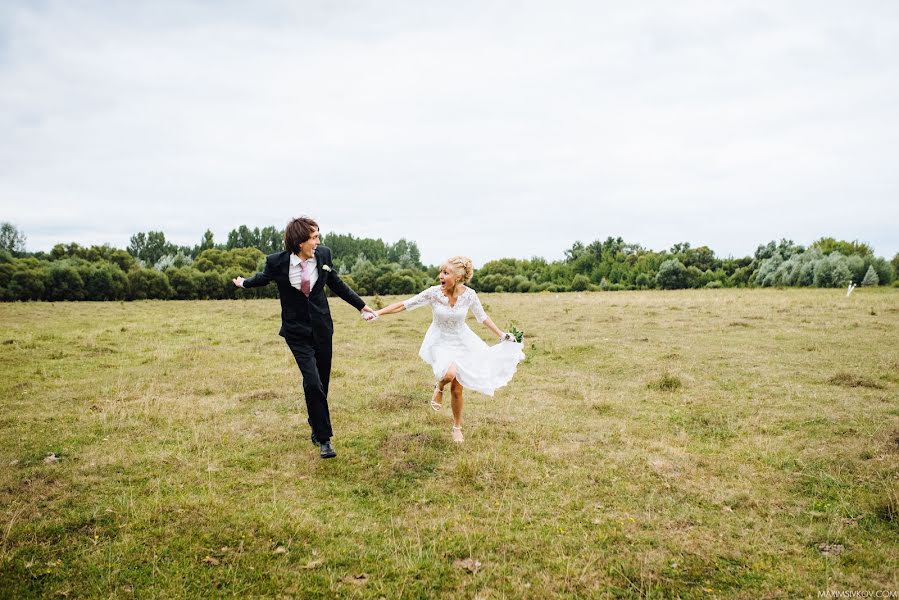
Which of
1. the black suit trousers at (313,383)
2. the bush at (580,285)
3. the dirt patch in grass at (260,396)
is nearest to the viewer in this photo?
the black suit trousers at (313,383)

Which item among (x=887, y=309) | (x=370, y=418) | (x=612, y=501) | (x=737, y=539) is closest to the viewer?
(x=737, y=539)

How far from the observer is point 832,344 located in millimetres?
17422

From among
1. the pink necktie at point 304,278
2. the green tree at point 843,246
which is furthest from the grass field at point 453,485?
the green tree at point 843,246

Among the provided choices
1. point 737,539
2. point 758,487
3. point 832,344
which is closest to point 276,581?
point 737,539

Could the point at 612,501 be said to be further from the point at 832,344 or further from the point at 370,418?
the point at 832,344

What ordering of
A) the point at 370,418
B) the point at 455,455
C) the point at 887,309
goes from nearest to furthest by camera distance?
the point at 455,455, the point at 370,418, the point at 887,309

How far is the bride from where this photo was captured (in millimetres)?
8281

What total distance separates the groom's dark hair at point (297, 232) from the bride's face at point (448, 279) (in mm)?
2155

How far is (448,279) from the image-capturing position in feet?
27.5

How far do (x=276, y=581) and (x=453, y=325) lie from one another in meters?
4.69

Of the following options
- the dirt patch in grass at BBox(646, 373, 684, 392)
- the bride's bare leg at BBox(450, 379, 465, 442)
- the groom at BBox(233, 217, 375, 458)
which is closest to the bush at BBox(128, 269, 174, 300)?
the groom at BBox(233, 217, 375, 458)

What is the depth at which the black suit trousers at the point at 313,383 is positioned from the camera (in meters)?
7.47

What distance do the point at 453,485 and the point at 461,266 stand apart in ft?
11.0

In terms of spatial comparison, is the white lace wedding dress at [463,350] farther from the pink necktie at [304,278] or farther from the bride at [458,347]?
the pink necktie at [304,278]
